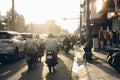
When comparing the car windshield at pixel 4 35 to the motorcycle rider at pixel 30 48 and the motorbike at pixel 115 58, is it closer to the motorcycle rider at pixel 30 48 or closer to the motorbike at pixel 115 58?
the motorcycle rider at pixel 30 48

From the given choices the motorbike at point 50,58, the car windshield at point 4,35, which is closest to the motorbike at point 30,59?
the motorbike at point 50,58

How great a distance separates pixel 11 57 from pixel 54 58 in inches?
285

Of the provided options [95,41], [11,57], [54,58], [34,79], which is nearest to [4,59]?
[11,57]

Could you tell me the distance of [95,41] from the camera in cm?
3516

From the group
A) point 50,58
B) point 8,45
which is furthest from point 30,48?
point 8,45

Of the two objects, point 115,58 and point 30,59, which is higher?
point 115,58

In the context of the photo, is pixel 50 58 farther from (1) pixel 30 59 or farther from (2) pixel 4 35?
(2) pixel 4 35

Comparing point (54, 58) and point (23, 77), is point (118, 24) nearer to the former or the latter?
point (54, 58)

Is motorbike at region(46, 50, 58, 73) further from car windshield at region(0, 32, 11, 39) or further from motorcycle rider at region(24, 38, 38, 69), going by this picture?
car windshield at region(0, 32, 11, 39)

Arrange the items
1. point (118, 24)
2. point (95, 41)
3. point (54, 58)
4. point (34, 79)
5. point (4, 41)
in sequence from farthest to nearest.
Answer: point (95, 41) < point (118, 24) < point (4, 41) < point (54, 58) < point (34, 79)

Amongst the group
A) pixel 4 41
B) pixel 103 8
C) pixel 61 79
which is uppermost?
pixel 103 8

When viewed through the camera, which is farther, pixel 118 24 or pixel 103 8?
pixel 118 24

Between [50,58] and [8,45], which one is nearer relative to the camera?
[50,58]

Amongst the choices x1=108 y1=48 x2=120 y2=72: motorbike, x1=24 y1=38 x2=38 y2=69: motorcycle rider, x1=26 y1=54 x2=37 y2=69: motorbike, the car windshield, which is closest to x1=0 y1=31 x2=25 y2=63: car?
the car windshield
